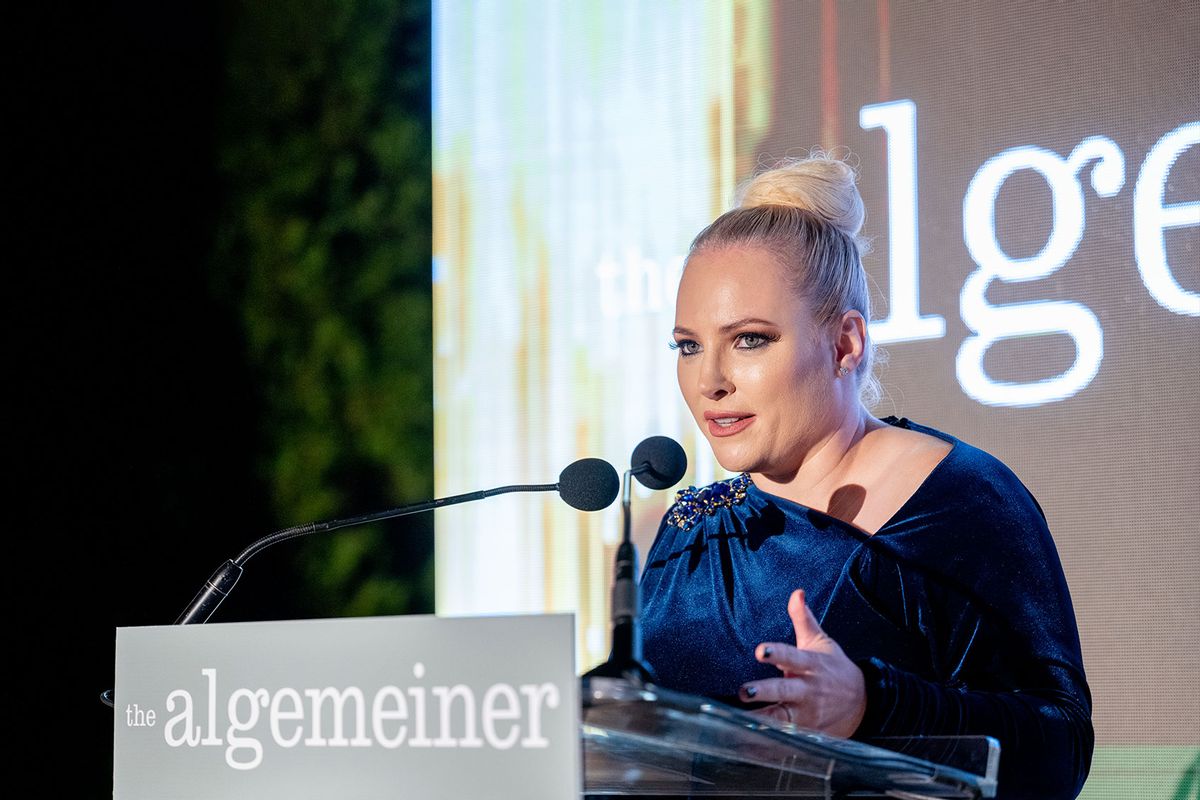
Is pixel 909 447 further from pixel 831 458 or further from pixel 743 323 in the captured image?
pixel 743 323

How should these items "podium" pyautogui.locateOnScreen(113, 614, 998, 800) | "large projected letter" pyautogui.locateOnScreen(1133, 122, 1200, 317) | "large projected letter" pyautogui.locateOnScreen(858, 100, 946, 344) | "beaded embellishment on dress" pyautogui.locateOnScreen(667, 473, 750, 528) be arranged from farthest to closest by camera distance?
"large projected letter" pyautogui.locateOnScreen(858, 100, 946, 344), "large projected letter" pyautogui.locateOnScreen(1133, 122, 1200, 317), "beaded embellishment on dress" pyautogui.locateOnScreen(667, 473, 750, 528), "podium" pyautogui.locateOnScreen(113, 614, 998, 800)

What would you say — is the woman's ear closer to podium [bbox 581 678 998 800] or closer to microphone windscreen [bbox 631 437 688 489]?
microphone windscreen [bbox 631 437 688 489]

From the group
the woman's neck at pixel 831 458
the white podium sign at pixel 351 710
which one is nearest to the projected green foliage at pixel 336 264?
the woman's neck at pixel 831 458

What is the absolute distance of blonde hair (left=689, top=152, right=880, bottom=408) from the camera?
2.04 meters

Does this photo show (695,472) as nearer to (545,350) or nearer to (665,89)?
(545,350)

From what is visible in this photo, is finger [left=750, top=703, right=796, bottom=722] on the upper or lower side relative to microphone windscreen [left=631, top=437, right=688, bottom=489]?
lower

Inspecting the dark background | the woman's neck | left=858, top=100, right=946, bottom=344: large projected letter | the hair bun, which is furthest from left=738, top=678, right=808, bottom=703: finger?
the dark background

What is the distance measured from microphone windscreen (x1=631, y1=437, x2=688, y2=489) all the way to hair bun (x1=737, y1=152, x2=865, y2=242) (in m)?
0.58

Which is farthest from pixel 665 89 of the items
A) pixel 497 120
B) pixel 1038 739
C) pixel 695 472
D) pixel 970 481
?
pixel 1038 739

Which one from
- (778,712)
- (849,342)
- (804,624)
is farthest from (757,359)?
(778,712)

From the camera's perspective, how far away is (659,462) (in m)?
1.72

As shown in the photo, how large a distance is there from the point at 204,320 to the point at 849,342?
232 centimetres

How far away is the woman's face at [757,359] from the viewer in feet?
6.59

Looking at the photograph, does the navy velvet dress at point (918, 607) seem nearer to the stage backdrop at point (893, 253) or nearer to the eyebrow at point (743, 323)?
the eyebrow at point (743, 323)
